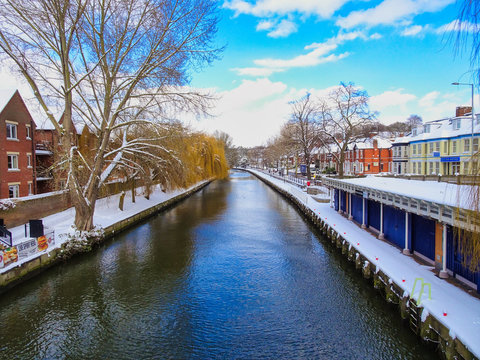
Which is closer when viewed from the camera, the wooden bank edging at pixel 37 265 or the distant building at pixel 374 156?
the wooden bank edging at pixel 37 265

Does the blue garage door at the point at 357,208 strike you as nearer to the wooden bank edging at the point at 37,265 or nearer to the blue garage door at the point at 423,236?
the blue garage door at the point at 423,236

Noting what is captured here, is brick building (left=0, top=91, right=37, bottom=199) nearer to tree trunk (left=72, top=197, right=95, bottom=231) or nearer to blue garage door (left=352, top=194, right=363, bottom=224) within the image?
tree trunk (left=72, top=197, right=95, bottom=231)

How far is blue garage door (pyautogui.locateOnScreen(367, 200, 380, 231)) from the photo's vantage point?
16.2 metres

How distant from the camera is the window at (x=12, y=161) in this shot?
2064cm

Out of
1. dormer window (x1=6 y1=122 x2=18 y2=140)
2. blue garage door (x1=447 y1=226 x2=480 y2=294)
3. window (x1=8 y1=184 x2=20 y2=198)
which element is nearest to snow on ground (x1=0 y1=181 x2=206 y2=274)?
window (x1=8 y1=184 x2=20 y2=198)

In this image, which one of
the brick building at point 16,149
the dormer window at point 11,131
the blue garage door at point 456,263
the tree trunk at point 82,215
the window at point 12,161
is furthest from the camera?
the dormer window at point 11,131

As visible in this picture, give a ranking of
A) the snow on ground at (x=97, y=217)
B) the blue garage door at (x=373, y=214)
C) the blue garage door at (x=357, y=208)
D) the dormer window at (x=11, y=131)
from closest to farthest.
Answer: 1. the snow on ground at (x=97, y=217)
2. the blue garage door at (x=373, y=214)
3. the blue garage door at (x=357, y=208)
4. the dormer window at (x=11, y=131)

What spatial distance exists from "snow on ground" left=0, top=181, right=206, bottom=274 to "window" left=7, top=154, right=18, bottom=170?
13.6 ft

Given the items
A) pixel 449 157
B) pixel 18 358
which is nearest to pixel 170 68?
pixel 18 358

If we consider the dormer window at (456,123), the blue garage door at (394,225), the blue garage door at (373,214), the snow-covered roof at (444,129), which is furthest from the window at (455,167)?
the blue garage door at (394,225)

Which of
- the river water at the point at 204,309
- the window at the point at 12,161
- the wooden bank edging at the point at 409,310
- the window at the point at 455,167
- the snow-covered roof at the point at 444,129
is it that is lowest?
the river water at the point at 204,309

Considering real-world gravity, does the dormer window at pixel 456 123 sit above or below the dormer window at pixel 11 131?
above

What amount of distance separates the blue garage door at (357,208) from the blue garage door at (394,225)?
3.56 meters

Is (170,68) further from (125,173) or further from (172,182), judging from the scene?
(172,182)
